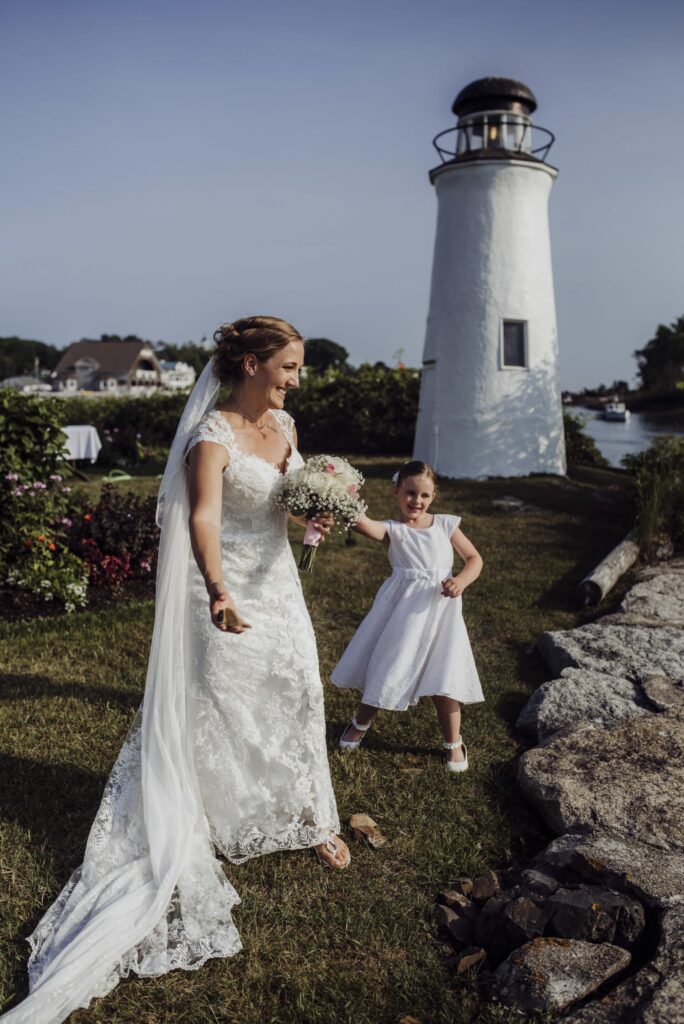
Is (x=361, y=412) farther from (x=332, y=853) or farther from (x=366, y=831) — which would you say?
(x=332, y=853)

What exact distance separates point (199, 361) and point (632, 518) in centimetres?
12729

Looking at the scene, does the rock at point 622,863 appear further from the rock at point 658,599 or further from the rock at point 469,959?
the rock at point 658,599

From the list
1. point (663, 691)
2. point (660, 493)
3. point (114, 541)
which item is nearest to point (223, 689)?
point (663, 691)

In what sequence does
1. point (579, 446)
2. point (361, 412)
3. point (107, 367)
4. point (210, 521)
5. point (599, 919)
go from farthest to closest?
1. point (107, 367)
2. point (361, 412)
3. point (579, 446)
4. point (210, 521)
5. point (599, 919)

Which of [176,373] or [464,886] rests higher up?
[176,373]

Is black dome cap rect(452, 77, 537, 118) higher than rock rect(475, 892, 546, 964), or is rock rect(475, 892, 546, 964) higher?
black dome cap rect(452, 77, 537, 118)

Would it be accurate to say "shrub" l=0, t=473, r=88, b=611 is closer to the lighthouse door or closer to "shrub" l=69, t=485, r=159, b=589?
"shrub" l=69, t=485, r=159, b=589

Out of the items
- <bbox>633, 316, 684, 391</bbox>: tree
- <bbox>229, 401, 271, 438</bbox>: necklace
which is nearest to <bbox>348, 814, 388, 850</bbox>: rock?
<bbox>229, 401, 271, 438</bbox>: necklace

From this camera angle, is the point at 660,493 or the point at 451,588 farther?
the point at 660,493

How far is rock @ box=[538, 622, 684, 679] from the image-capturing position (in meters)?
6.23

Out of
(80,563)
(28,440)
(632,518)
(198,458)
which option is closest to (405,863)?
(198,458)

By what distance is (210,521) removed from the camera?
344 cm

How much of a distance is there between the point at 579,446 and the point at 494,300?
498cm

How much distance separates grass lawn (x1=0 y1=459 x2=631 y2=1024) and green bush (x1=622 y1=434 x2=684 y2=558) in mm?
2358
